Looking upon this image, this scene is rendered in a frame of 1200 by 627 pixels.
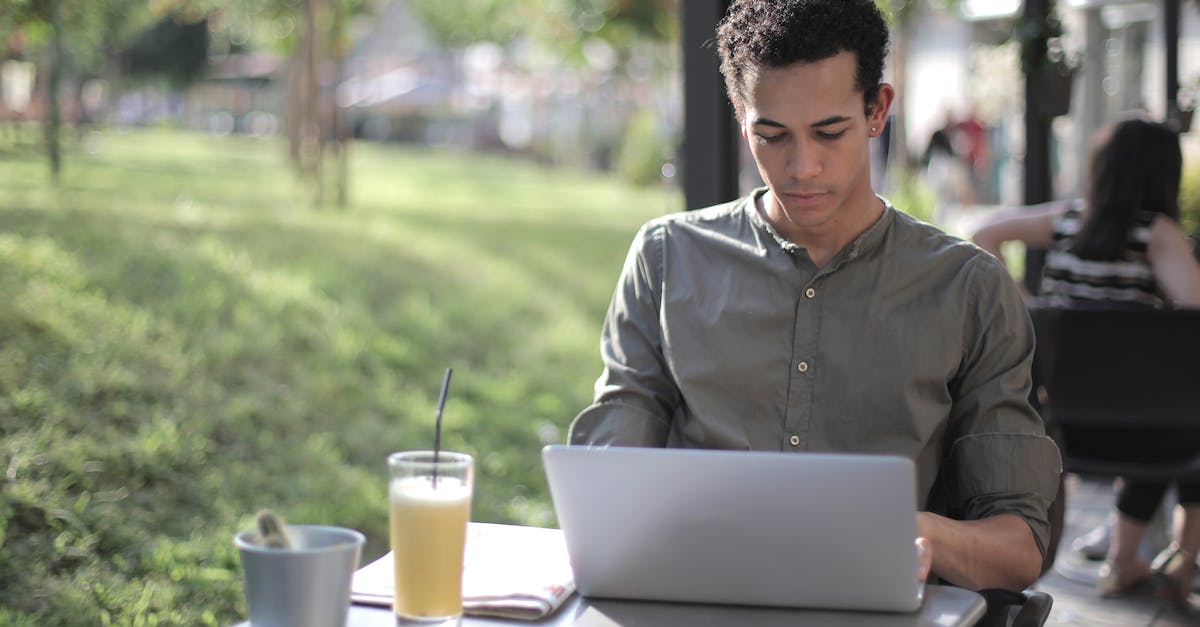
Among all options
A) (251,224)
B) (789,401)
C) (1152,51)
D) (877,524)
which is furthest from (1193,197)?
(877,524)

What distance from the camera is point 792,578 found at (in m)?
1.33

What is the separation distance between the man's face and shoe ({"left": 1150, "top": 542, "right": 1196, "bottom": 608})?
2533mm

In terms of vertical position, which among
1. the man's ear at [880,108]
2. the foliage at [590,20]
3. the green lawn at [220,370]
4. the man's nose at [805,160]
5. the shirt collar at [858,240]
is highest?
the foliage at [590,20]

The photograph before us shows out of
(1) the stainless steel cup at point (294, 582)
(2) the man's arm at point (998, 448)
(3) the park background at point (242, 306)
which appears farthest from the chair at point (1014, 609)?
(3) the park background at point (242, 306)

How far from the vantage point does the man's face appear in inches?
67.5

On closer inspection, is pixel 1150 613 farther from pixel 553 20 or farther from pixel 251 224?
pixel 553 20

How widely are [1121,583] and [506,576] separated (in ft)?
9.77

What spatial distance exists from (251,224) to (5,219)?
283cm

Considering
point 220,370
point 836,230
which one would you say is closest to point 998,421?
point 836,230

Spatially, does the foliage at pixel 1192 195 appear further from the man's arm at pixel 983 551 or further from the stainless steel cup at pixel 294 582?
the stainless steel cup at pixel 294 582

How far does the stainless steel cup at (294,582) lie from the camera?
46.3 inches

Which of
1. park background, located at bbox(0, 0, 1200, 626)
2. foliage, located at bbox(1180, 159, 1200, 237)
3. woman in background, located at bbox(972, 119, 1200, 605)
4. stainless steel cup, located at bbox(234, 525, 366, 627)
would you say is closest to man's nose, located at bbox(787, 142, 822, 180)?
stainless steel cup, located at bbox(234, 525, 366, 627)

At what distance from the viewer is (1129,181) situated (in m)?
3.71

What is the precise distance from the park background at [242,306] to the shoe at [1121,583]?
5.88 feet
